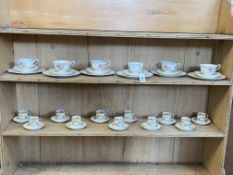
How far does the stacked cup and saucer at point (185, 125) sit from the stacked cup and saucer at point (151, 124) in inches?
4.4

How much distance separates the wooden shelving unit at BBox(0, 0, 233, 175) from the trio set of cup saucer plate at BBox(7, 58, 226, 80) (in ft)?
0.14

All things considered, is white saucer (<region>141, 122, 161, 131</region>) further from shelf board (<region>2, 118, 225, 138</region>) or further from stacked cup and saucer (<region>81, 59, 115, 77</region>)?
stacked cup and saucer (<region>81, 59, 115, 77</region>)

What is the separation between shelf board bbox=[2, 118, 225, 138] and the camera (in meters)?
1.40

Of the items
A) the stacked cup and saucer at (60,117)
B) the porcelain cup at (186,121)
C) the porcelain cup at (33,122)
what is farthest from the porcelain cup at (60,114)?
the porcelain cup at (186,121)

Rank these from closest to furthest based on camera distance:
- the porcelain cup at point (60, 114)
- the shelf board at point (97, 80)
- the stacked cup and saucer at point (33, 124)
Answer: the shelf board at point (97, 80)
the stacked cup and saucer at point (33, 124)
the porcelain cup at point (60, 114)

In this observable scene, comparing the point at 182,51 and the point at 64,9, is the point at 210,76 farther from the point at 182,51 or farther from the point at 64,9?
the point at 64,9

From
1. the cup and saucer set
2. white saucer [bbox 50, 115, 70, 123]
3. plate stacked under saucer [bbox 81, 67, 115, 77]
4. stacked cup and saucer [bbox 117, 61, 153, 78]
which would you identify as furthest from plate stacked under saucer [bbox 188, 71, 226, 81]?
white saucer [bbox 50, 115, 70, 123]

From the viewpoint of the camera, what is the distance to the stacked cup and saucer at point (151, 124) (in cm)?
147

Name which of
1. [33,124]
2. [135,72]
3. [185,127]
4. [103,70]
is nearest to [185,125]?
[185,127]

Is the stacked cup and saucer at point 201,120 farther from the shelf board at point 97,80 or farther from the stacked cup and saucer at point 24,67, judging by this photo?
the stacked cup and saucer at point 24,67

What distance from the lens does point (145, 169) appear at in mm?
1648

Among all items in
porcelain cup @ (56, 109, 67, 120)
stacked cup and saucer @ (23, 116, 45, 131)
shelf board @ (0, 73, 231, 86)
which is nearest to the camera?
shelf board @ (0, 73, 231, 86)

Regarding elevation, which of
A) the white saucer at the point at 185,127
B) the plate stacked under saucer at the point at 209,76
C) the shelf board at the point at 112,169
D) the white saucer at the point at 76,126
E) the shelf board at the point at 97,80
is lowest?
the shelf board at the point at 112,169

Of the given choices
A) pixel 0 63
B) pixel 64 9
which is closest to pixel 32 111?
pixel 0 63
